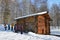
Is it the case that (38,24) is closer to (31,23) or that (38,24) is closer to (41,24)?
(41,24)

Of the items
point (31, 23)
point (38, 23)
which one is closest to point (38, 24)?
point (38, 23)

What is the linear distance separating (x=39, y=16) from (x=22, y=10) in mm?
32771

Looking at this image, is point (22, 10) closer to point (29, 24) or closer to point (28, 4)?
point (28, 4)

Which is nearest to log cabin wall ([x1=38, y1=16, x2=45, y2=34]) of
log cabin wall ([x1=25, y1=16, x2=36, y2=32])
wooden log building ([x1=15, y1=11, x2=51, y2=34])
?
wooden log building ([x1=15, y1=11, x2=51, y2=34])

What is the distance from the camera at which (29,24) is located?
25.1m

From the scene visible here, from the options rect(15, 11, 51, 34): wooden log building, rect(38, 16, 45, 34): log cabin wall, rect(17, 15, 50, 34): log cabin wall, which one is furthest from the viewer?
rect(38, 16, 45, 34): log cabin wall

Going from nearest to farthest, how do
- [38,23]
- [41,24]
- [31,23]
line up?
1. [38,23]
2. [31,23]
3. [41,24]

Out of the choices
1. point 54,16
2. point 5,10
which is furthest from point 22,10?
point 54,16

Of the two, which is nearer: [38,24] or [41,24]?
[38,24]

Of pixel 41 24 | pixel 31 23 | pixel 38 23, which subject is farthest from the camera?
pixel 41 24

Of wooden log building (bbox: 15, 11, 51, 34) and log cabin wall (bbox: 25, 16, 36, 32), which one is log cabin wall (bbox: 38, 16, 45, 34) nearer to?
wooden log building (bbox: 15, 11, 51, 34)

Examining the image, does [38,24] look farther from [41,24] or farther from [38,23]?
[41,24]

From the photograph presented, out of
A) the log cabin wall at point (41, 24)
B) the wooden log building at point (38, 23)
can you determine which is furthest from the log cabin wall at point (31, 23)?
the log cabin wall at point (41, 24)

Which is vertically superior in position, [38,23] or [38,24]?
[38,23]
